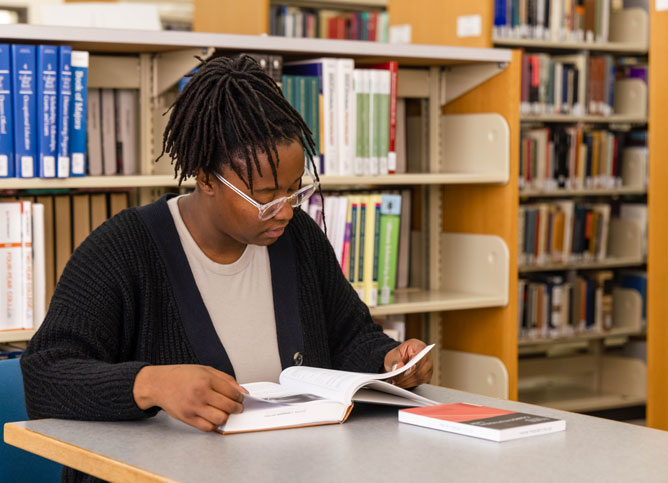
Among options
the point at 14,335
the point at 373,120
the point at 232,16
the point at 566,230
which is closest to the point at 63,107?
the point at 14,335

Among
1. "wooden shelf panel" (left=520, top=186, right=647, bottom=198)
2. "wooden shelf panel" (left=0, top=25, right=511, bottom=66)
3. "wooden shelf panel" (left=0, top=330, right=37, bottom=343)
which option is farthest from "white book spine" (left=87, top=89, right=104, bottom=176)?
"wooden shelf panel" (left=520, top=186, right=647, bottom=198)

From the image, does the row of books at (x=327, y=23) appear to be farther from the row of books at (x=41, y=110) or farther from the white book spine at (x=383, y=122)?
the row of books at (x=41, y=110)

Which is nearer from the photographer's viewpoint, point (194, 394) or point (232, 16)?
point (194, 394)

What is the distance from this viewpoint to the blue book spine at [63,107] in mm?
2455

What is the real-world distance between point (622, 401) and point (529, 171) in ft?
3.97

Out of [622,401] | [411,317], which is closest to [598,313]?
[622,401]

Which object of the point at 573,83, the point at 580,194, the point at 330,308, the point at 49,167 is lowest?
the point at 330,308

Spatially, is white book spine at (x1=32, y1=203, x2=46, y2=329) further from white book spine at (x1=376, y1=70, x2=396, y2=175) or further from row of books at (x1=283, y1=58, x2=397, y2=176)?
white book spine at (x1=376, y1=70, x2=396, y2=175)

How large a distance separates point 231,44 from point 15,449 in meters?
1.32

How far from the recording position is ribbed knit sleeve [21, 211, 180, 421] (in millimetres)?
1426

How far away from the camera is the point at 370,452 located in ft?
4.25

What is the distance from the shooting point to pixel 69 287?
1551 mm

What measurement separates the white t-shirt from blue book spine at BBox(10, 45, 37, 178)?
807 mm

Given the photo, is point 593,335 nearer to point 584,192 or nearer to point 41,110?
point 584,192
